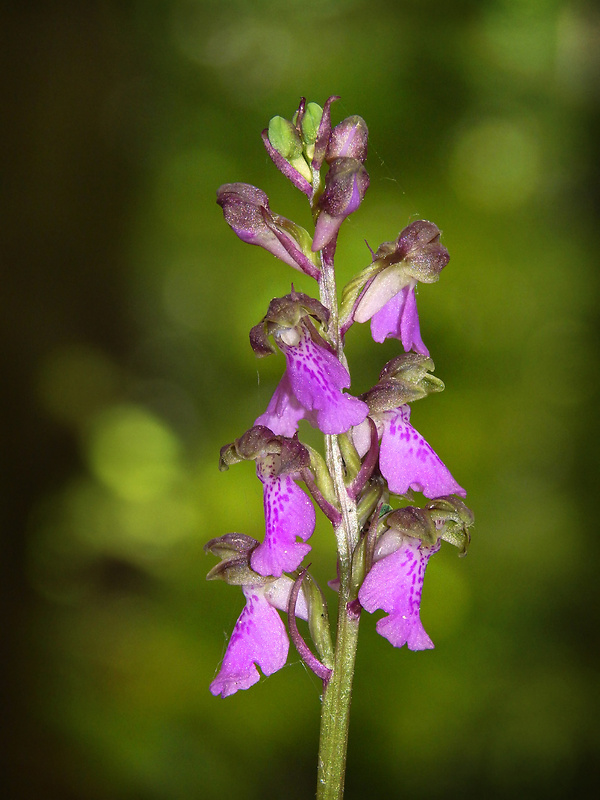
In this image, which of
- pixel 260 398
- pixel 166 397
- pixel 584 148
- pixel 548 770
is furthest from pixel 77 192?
pixel 548 770

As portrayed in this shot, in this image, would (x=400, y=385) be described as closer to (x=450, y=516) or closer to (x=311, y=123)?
(x=450, y=516)

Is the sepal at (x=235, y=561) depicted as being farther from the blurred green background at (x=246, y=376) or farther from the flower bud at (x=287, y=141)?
the blurred green background at (x=246, y=376)

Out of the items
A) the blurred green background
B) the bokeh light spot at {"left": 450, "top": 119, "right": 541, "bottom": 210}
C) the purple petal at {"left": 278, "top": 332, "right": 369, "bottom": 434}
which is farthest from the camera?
the bokeh light spot at {"left": 450, "top": 119, "right": 541, "bottom": 210}

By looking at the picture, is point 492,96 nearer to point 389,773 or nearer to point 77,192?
point 77,192

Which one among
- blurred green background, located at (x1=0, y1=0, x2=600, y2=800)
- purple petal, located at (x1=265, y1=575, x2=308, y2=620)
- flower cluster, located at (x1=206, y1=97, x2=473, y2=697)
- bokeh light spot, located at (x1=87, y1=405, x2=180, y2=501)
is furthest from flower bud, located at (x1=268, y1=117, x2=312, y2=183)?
bokeh light spot, located at (x1=87, y1=405, x2=180, y2=501)

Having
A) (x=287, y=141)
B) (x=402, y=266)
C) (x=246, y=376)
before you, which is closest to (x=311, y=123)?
(x=287, y=141)

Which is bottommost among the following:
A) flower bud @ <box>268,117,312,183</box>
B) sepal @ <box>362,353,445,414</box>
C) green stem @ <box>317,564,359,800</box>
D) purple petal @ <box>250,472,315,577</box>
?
green stem @ <box>317,564,359,800</box>

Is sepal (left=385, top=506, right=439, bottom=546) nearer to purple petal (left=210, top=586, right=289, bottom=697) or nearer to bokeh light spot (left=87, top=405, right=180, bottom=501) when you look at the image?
purple petal (left=210, top=586, right=289, bottom=697)
